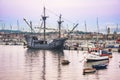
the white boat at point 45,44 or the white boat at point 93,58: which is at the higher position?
the white boat at point 45,44

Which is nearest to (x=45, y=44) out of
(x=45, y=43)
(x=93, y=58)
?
(x=45, y=43)

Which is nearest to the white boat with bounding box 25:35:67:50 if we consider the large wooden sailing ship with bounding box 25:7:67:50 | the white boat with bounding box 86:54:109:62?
the large wooden sailing ship with bounding box 25:7:67:50

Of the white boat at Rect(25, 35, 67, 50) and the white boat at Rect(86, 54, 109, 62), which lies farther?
the white boat at Rect(25, 35, 67, 50)

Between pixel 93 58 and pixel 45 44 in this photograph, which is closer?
pixel 93 58

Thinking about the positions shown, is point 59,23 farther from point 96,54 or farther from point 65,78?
point 65,78

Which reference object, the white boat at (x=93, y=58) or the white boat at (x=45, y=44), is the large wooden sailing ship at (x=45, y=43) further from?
the white boat at (x=93, y=58)

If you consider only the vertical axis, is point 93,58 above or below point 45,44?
below

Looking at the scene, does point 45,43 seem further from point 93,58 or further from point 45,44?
point 93,58

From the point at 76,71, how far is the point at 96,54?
19130 mm

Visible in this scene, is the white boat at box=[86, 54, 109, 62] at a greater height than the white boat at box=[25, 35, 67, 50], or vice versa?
the white boat at box=[25, 35, 67, 50]

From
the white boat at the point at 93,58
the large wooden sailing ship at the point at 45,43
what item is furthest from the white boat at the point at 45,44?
the white boat at the point at 93,58

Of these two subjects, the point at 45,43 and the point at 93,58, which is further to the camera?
the point at 45,43

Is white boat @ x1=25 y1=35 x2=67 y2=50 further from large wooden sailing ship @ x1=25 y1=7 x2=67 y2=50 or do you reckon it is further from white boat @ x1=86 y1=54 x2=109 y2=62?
white boat @ x1=86 y1=54 x2=109 y2=62

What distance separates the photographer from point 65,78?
160ft
